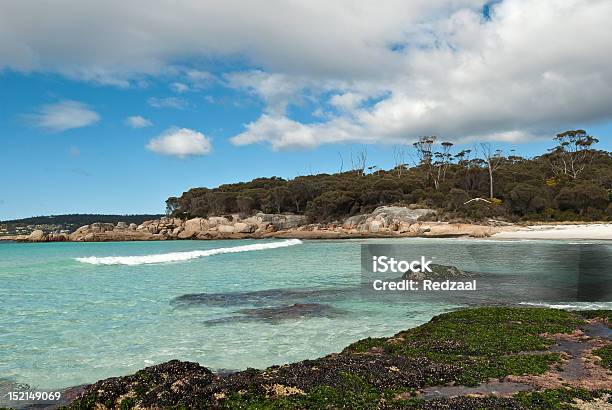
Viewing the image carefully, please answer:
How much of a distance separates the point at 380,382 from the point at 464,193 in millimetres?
72215

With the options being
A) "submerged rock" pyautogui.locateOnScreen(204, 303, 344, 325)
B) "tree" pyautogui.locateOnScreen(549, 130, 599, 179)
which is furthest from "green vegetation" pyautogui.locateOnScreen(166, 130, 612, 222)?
"submerged rock" pyautogui.locateOnScreen(204, 303, 344, 325)

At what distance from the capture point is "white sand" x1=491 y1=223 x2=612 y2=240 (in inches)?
1970

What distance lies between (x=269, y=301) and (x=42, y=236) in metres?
95.6

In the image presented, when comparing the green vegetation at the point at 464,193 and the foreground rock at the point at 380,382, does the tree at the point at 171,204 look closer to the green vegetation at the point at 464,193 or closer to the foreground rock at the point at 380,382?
the green vegetation at the point at 464,193

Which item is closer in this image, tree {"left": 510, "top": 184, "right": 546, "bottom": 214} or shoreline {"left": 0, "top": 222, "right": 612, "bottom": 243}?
shoreline {"left": 0, "top": 222, "right": 612, "bottom": 243}

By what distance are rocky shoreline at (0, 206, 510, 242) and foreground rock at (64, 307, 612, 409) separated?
52.6 m

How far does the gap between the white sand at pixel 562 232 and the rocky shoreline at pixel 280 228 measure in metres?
3.28

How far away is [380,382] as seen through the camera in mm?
7441

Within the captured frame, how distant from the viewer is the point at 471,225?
63938 millimetres

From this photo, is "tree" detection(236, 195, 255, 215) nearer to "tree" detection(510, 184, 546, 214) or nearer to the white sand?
"tree" detection(510, 184, 546, 214)

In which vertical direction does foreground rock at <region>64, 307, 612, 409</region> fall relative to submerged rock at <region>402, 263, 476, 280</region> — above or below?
below

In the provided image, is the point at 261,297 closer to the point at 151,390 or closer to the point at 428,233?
the point at 151,390

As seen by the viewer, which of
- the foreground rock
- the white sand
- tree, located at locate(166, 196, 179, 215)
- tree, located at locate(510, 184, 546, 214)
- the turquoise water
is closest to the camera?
the foreground rock

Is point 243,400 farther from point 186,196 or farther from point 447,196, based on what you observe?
point 186,196
